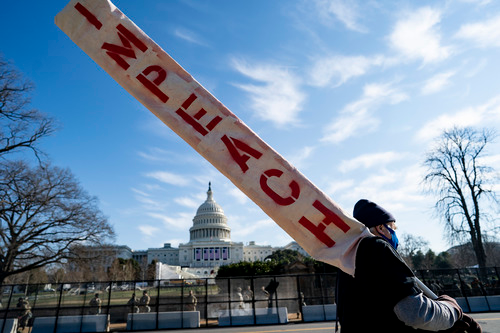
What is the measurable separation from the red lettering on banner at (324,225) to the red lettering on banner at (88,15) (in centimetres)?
Result: 145

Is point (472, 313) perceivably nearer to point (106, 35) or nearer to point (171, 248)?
point (106, 35)

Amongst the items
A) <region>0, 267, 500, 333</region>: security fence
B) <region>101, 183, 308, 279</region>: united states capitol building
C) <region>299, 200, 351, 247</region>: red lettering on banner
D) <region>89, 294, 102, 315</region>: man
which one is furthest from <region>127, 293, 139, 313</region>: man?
<region>101, 183, 308, 279</region>: united states capitol building

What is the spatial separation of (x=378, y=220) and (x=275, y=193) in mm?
740

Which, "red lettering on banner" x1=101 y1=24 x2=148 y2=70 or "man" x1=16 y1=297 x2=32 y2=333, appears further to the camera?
"man" x1=16 y1=297 x2=32 y2=333

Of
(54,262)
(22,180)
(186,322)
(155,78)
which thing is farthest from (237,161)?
(54,262)

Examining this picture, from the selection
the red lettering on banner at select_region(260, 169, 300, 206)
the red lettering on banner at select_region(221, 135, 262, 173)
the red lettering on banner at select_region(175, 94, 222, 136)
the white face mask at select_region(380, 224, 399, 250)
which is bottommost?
the white face mask at select_region(380, 224, 399, 250)

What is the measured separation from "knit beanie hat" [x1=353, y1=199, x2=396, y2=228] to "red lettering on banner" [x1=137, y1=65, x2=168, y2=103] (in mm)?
1330

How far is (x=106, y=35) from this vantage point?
167cm

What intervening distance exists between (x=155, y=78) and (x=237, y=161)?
24.3 inches

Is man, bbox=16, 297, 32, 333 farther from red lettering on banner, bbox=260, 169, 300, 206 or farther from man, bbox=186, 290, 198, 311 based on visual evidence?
red lettering on banner, bbox=260, 169, 300, 206

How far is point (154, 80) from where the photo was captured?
165 cm

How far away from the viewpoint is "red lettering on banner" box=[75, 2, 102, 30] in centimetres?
166

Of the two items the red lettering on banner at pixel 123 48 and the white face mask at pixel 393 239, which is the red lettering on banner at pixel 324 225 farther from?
the red lettering on banner at pixel 123 48

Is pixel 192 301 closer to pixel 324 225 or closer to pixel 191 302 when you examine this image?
pixel 191 302
